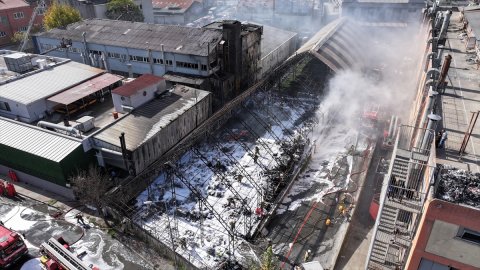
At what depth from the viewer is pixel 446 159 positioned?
47.5 ft

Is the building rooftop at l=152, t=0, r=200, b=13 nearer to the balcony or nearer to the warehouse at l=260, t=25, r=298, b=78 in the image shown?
the warehouse at l=260, t=25, r=298, b=78

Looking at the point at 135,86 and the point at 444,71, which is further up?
the point at 444,71

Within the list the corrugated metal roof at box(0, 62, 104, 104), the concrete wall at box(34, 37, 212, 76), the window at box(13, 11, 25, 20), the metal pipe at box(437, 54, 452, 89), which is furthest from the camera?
the window at box(13, 11, 25, 20)

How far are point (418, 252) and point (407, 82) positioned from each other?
1364 inches

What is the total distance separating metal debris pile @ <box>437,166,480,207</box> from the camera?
12.1 meters

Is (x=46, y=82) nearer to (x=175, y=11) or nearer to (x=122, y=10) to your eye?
(x=122, y=10)

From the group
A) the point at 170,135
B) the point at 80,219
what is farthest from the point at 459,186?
the point at 80,219

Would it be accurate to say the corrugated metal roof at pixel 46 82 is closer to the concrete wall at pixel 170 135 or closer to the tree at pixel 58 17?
the concrete wall at pixel 170 135

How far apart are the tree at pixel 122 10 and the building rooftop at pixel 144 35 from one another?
14693 mm

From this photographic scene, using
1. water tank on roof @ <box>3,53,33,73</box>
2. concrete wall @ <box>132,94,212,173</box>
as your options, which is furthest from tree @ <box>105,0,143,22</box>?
concrete wall @ <box>132,94,212,173</box>

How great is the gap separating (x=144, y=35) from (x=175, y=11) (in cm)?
3490

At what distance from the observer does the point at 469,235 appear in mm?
12281

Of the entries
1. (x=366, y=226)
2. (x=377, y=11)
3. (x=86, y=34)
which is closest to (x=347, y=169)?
(x=366, y=226)

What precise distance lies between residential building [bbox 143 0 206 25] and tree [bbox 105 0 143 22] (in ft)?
33.3
